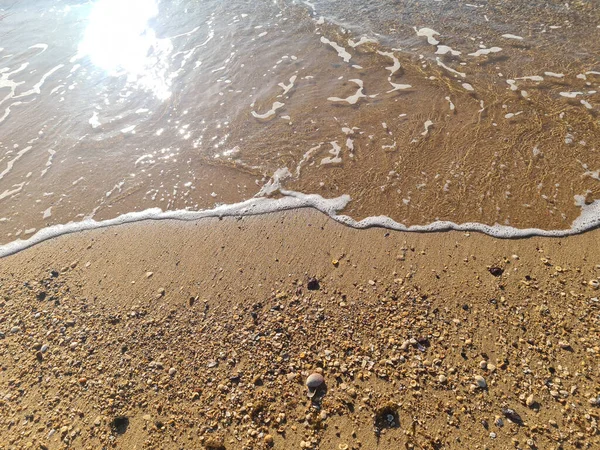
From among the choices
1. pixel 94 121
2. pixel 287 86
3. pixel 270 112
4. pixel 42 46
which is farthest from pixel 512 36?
pixel 42 46

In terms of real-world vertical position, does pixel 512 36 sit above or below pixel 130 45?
below

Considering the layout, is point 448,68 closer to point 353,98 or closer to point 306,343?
point 353,98

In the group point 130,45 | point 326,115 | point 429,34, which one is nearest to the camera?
point 326,115

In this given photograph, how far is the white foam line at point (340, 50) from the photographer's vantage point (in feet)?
23.9

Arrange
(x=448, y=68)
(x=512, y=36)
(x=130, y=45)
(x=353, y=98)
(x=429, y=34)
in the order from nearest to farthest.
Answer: (x=353, y=98)
(x=448, y=68)
(x=512, y=36)
(x=429, y=34)
(x=130, y=45)

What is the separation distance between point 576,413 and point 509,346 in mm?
606

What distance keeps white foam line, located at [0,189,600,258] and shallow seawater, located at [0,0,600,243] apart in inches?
4.2

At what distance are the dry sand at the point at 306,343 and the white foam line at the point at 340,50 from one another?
4224mm

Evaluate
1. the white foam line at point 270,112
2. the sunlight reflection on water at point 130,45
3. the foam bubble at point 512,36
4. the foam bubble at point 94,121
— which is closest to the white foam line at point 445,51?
the foam bubble at point 512,36

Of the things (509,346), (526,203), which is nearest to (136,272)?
(509,346)

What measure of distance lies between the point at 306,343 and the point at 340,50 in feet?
20.3

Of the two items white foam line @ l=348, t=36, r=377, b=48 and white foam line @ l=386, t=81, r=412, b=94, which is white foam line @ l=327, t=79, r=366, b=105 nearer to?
white foam line @ l=386, t=81, r=412, b=94

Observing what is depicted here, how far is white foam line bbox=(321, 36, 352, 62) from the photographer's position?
7.29m

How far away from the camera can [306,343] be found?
3.45 metres
